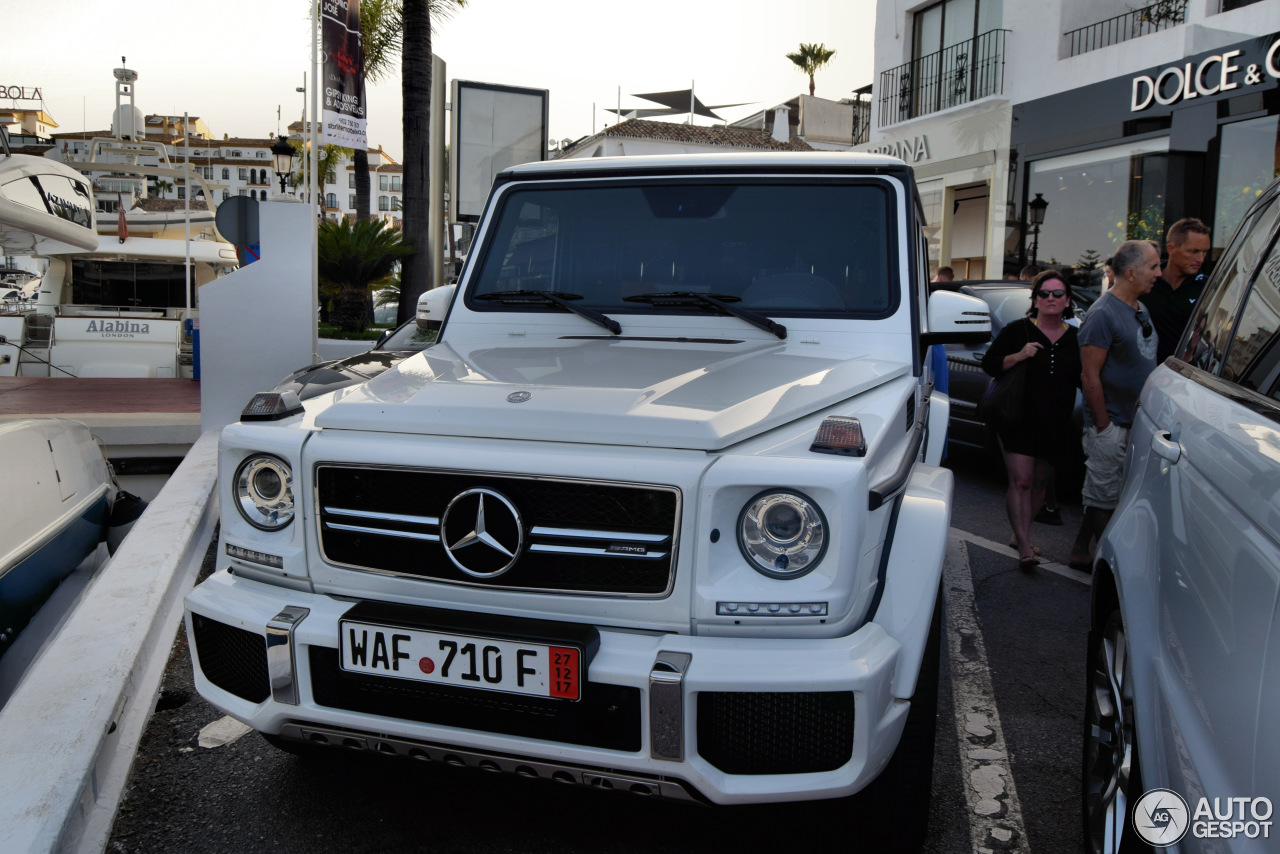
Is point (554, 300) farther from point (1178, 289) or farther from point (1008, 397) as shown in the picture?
point (1178, 289)

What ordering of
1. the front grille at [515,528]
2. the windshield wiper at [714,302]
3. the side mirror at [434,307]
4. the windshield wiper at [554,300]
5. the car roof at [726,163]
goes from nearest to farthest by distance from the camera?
1. the front grille at [515,528]
2. the windshield wiper at [714,302]
3. the windshield wiper at [554,300]
4. the car roof at [726,163]
5. the side mirror at [434,307]

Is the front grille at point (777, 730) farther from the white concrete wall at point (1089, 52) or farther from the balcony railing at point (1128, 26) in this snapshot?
the balcony railing at point (1128, 26)

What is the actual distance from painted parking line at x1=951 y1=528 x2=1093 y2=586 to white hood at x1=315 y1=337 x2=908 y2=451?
2.84 m

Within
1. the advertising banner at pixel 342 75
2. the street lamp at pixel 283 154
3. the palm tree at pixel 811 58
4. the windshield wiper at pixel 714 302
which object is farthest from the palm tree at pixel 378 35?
the palm tree at pixel 811 58

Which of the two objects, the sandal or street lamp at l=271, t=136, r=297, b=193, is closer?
the sandal

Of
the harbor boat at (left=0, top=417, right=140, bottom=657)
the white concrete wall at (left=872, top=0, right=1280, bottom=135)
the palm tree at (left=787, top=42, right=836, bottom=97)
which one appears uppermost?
the palm tree at (left=787, top=42, right=836, bottom=97)

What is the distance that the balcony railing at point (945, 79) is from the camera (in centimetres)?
1908

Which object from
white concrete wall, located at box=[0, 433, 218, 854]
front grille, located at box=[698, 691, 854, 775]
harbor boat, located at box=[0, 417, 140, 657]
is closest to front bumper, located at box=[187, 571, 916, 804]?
front grille, located at box=[698, 691, 854, 775]

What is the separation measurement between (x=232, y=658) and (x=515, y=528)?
0.84 meters

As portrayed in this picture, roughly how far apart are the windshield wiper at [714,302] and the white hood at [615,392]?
8 cm

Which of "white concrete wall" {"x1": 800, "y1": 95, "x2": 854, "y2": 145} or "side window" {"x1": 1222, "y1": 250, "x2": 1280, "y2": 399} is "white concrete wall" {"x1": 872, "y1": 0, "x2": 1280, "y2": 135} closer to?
"side window" {"x1": 1222, "y1": 250, "x2": 1280, "y2": 399}

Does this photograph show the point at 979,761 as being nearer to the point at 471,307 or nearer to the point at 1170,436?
the point at 1170,436

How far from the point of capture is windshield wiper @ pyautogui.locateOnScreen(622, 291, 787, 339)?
10.4ft

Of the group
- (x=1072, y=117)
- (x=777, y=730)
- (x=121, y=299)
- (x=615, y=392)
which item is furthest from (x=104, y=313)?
(x=1072, y=117)
